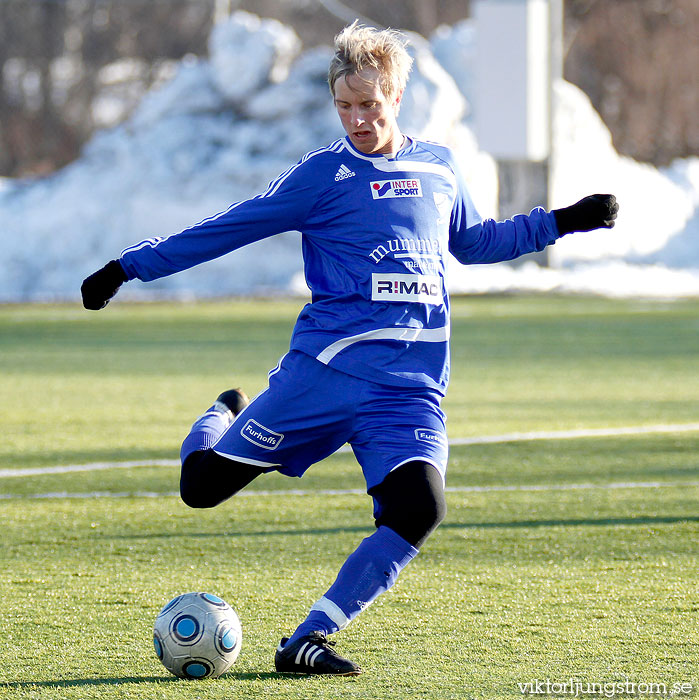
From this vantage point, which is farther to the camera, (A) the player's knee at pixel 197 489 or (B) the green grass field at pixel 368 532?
(A) the player's knee at pixel 197 489

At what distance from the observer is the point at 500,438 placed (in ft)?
28.5

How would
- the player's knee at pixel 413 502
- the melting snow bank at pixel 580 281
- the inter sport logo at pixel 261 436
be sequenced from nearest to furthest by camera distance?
the player's knee at pixel 413 502 → the inter sport logo at pixel 261 436 → the melting snow bank at pixel 580 281

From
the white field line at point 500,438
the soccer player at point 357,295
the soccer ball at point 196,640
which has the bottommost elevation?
the soccer ball at point 196,640

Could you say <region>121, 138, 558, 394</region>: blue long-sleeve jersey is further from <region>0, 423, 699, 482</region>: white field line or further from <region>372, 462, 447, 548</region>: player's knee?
<region>0, 423, 699, 482</region>: white field line

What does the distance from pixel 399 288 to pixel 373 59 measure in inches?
26.3

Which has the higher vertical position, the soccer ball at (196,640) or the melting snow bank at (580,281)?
the melting snow bank at (580,281)

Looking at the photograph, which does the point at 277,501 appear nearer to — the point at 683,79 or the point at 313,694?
the point at 313,694

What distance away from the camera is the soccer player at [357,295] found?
4.09m

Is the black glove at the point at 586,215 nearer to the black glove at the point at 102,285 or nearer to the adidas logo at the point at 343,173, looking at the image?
the adidas logo at the point at 343,173

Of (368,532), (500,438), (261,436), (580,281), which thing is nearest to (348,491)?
(368,532)

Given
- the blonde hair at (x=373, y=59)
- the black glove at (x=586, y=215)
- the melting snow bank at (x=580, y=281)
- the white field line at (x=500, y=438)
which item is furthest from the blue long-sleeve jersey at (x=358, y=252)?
the melting snow bank at (x=580, y=281)

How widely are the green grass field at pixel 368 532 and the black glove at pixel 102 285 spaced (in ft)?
3.37

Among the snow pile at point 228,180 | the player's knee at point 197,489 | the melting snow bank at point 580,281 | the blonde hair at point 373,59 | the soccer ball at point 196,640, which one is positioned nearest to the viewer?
the soccer ball at point 196,640

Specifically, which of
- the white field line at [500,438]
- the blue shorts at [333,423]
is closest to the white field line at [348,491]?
the white field line at [500,438]
